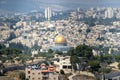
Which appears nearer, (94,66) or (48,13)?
(94,66)

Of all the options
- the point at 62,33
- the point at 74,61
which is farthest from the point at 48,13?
the point at 74,61

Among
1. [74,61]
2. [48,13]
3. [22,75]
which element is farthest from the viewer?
[48,13]

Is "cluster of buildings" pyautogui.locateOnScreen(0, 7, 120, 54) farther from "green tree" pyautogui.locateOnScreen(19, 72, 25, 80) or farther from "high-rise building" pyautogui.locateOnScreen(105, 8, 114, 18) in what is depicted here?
"green tree" pyautogui.locateOnScreen(19, 72, 25, 80)

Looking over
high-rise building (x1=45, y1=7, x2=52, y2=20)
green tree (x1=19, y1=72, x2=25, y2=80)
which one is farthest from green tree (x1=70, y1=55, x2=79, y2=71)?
high-rise building (x1=45, y1=7, x2=52, y2=20)

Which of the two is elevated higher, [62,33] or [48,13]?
[48,13]

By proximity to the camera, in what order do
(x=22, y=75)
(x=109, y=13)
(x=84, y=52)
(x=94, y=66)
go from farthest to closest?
(x=109, y=13) < (x=84, y=52) < (x=94, y=66) < (x=22, y=75)

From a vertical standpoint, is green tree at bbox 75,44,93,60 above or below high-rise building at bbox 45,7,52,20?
below

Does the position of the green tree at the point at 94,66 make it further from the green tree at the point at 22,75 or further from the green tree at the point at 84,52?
the green tree at the point at 22,75

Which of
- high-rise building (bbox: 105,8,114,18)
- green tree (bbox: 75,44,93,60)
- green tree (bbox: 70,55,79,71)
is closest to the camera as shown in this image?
green tree (bbox: 70,55,79,71)

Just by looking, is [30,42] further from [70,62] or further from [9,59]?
[70,62]

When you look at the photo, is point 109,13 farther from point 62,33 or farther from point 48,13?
point 62,33

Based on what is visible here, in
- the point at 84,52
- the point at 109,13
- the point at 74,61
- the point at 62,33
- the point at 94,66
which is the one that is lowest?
the point at 62,33
